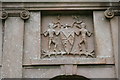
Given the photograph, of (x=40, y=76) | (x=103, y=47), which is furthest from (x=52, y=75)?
(x=103, y=47)

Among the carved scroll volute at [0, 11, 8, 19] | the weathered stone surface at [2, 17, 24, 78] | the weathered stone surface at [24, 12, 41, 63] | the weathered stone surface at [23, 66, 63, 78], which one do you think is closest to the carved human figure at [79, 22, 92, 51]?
the weathered stone surface at [23, 66, 63, 78]

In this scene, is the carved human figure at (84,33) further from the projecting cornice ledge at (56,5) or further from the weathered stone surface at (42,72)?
the weathered stone surface at (42,72)

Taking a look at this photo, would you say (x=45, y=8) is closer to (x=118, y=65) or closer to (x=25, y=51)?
(x=25, y=51)

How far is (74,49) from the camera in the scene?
1012 cm

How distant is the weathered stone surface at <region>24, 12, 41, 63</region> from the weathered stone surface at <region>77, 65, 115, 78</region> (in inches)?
54.7

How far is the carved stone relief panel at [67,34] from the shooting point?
10.0 meters

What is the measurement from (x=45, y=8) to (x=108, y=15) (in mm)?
1989

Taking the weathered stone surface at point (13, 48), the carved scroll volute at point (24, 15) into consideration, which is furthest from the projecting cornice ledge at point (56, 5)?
the weathered stone surface at point (13, 48)

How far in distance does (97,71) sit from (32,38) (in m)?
2.20

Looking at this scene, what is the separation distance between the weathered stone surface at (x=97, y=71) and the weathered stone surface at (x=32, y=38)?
1389 mm

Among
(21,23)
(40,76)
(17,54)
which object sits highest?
(21,23)

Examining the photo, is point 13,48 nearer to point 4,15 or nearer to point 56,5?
point 4,15

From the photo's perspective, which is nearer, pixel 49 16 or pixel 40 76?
pixel 40 76

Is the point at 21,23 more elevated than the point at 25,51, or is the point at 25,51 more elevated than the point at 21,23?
the point at 21,23
